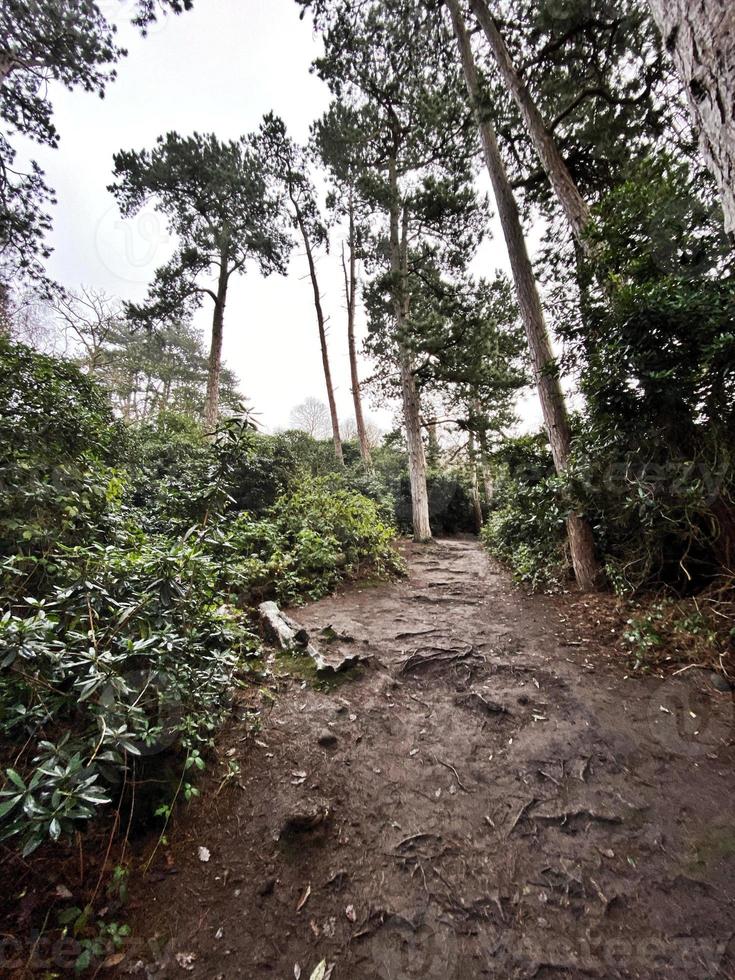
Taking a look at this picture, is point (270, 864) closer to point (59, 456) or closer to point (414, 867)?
point (414, 867)

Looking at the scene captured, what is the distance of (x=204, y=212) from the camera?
35.8ft

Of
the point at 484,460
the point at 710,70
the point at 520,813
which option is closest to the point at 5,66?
the point at 710,70

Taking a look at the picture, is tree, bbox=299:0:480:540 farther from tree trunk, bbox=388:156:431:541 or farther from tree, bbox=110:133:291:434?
tree, bbox=110:133:291:434

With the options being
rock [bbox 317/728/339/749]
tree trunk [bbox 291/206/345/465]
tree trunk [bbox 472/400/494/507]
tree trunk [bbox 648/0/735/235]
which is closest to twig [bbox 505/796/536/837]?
rock [bbox 317/728/339/749]

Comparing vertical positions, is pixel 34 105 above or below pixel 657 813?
above

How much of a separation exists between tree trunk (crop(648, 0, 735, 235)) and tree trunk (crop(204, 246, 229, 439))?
11.1m

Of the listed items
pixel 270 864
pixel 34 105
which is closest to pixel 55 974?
pixel 270 864

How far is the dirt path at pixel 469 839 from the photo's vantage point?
55.1 inches

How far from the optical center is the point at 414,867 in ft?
5.76

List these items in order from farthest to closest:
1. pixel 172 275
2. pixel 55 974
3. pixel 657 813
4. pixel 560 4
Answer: pixel 172 275, pixel 560 4, pixel 657 813, pixel 55 974

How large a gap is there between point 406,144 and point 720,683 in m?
13.6

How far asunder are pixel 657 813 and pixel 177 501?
3653mm

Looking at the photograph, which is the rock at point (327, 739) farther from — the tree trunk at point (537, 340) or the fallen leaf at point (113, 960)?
the tree trunk at point (537, 340)

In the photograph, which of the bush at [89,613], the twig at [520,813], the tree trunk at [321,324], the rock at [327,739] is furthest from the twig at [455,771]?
the tree trunk at [321,324]
